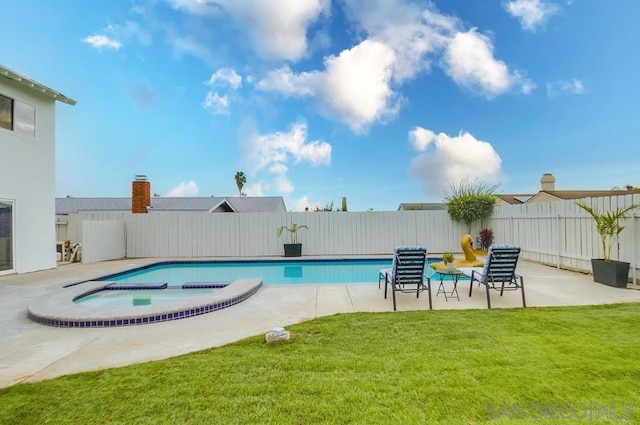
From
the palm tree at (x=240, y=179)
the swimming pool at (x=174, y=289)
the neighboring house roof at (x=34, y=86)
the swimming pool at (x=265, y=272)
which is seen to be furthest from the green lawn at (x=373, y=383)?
the palm tree at (x=240, y=179)

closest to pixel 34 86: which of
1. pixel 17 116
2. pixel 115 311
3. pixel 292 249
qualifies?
pixel 17 116

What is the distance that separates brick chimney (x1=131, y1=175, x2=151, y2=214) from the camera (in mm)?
14531

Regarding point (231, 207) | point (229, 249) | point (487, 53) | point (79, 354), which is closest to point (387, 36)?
point (487, 53)

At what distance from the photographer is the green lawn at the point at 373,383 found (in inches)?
96.3

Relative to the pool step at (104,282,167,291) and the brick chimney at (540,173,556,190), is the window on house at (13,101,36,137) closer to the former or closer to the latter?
the pool step at (104,282,167,291)

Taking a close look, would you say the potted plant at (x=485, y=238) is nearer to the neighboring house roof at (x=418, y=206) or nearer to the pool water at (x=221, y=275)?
the pool water at (x=221, y=275)

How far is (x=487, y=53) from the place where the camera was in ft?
40.8

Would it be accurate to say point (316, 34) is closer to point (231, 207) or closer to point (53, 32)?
point (53, 32)

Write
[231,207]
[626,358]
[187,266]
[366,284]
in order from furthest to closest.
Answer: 1. [231,207]
2. [187,266]
3. [366,284]
4. [626,358]

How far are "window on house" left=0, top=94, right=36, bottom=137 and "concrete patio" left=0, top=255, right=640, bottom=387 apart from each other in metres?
4.30

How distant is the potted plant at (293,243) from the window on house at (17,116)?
28.0 feet

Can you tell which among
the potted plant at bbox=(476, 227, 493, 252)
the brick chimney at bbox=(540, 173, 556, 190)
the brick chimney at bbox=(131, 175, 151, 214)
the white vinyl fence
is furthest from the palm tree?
the potted plant at bbox=(476, 227, 493, 252)

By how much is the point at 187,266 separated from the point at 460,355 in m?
10.8

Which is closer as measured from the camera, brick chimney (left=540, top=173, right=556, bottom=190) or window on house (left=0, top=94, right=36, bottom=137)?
window on house (left=0, top=94, right=36, bottom=137)
